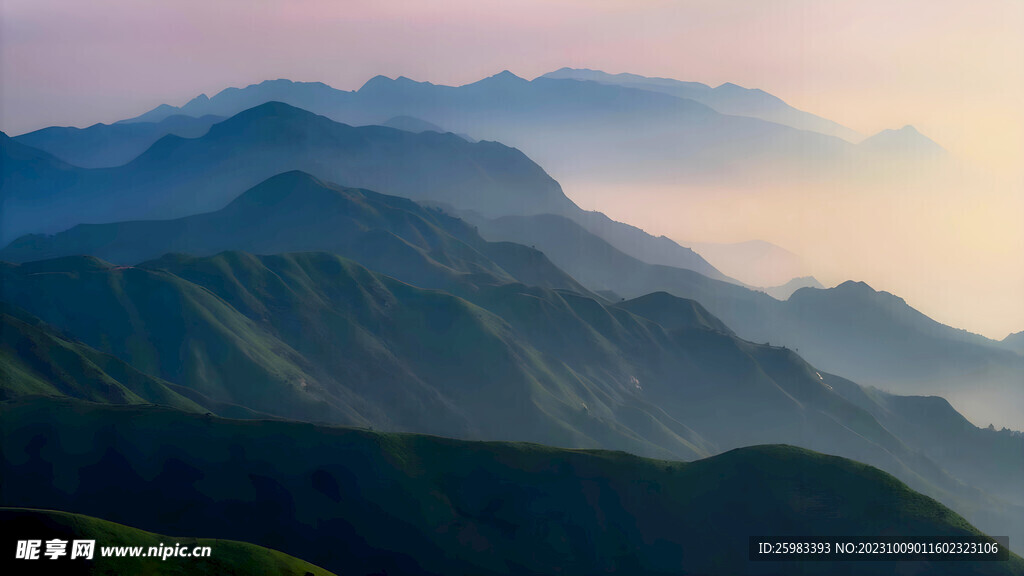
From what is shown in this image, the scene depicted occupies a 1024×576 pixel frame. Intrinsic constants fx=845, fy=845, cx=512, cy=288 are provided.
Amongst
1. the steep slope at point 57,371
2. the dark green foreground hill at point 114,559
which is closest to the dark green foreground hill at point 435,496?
the steep slope at point 57,371

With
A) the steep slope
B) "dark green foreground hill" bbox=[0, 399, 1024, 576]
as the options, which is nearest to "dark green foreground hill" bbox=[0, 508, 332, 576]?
"dark green foreground hill" bbox=[0, 399, 1024, 576]

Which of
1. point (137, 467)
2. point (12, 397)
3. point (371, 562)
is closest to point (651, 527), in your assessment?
point (371, 562)

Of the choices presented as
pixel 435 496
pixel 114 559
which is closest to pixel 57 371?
pixel 435 496

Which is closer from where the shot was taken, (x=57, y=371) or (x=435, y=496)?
(x=435, y=496)

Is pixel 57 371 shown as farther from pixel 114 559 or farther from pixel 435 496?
pixel 114 559

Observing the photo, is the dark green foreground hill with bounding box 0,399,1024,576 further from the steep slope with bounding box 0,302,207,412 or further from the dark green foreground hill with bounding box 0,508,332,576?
the dark green foreground hill with bounding box 0,508,332,576

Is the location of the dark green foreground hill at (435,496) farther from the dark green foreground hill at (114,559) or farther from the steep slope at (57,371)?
the dark green foreground hill at (114,559)
